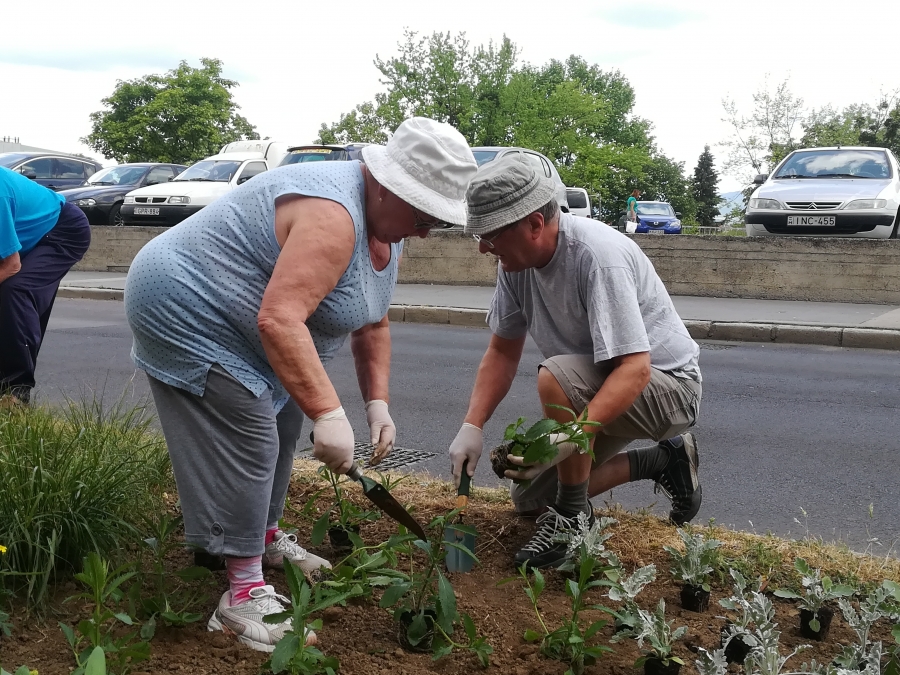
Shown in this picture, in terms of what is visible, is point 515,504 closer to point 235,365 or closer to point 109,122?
point 235,365

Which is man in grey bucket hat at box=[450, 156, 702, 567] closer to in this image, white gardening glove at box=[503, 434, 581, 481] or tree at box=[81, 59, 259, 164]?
white gardening glove at box=[503, 434, 581, 481]

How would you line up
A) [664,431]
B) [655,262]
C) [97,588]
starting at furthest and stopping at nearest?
[655,262]
[664,431]
[97,588]

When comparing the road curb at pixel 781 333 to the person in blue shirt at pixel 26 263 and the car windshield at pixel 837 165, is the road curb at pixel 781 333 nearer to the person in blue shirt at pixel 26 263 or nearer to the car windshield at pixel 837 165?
the car windshield at pixel 837 165

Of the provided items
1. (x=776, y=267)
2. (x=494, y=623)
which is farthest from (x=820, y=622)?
(x=776, y=267)

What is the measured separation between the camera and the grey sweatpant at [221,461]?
2.55m

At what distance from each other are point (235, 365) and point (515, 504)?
149cm

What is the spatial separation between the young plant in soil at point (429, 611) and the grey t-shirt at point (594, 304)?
0.90 m

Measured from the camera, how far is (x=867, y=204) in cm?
1273

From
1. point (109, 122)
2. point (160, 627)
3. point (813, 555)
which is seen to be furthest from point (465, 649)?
point (109, 122)

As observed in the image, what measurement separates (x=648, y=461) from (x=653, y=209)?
37831 mm

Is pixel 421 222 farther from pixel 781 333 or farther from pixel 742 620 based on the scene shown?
pixel 781 333

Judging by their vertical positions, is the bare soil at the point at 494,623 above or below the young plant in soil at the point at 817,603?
below

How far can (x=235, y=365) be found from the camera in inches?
102

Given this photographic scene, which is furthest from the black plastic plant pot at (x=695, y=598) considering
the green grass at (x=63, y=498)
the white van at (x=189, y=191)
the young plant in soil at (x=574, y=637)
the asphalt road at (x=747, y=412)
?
the white van at (x=189, y=191)
